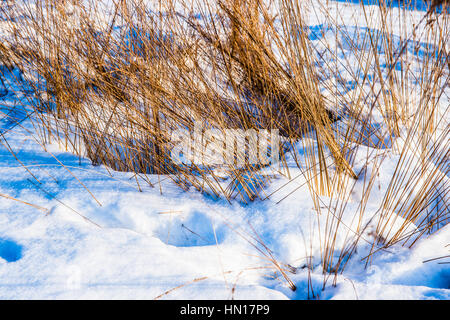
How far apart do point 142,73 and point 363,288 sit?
3.46 feet

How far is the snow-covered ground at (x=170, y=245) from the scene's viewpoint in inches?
28.8

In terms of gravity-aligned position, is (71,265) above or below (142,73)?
below

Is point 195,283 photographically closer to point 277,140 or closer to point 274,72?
point 277,140

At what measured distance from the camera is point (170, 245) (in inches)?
35.5

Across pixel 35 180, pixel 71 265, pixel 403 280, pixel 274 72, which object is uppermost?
pixel 274 72

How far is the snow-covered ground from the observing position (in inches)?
28.8

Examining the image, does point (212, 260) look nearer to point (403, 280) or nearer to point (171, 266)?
point (171, 266)
